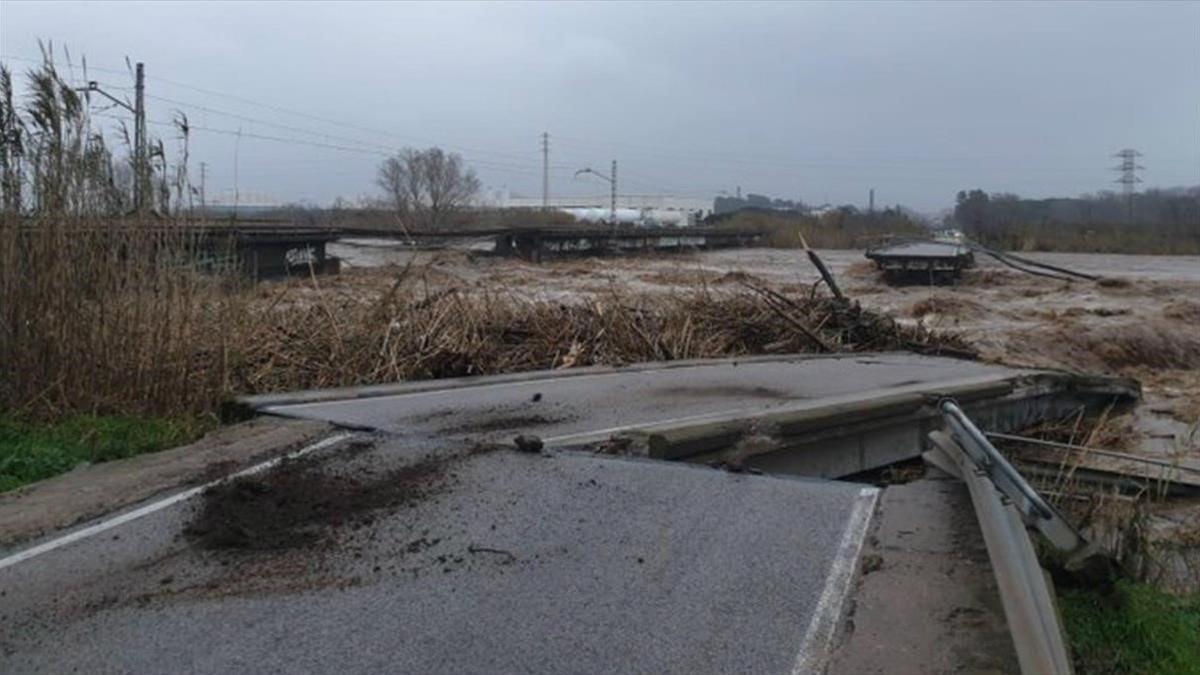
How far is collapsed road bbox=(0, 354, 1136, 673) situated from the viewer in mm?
3385

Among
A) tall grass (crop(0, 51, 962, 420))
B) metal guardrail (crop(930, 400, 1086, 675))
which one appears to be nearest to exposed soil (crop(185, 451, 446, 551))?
tall grass (crop(0, 51, 962, 420))

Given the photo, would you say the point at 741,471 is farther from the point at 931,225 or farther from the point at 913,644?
the point at 931,225

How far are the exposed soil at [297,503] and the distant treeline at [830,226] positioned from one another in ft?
169

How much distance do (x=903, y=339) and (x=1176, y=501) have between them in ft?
15.5

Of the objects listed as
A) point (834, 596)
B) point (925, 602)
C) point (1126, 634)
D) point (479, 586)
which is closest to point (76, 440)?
point (479, 586)

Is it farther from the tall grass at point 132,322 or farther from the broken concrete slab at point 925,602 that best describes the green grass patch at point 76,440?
the broken concrete slab at point 925,602

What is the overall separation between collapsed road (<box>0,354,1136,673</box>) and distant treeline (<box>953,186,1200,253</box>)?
52.1 m

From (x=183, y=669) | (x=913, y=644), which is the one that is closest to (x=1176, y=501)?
(x=913, y=644)

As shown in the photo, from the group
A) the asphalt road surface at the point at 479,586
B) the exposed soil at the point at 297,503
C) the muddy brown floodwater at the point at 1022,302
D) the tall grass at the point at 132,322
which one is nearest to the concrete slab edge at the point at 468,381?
the tall grass at the point at 132,322

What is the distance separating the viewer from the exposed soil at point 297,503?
175 inches

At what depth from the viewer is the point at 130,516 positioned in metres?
4.74

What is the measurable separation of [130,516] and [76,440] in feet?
6.78

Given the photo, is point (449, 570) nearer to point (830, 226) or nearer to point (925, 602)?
point (925, 602)

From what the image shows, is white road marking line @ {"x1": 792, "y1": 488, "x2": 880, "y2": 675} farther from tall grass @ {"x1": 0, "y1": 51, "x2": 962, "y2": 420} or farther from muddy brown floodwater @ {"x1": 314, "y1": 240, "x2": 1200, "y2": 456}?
muddy brown floodwater @ {"x1": 314, "y1": 240, "x2": 1200, "y2": 456}
